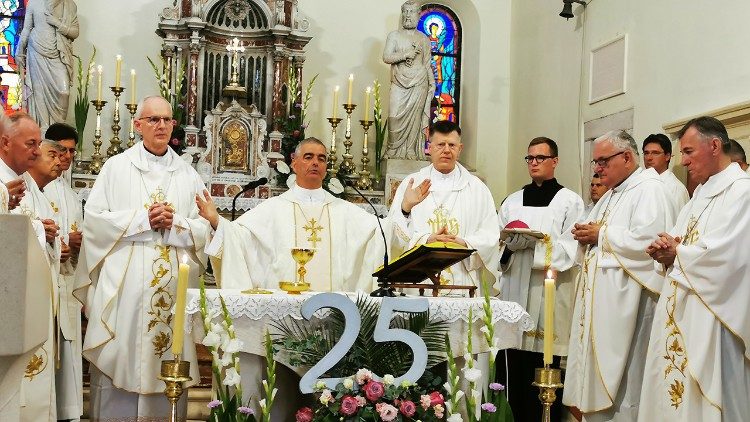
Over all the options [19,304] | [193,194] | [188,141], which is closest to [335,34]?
[188,141]

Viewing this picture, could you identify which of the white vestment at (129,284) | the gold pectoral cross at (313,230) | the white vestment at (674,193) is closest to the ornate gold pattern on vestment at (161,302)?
the white vestment at (129,284)

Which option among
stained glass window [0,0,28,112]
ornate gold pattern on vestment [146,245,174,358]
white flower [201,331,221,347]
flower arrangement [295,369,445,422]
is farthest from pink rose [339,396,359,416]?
stained glass window [0,0,28,112]

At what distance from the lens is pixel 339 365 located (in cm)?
424

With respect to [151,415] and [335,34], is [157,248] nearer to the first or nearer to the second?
[151,415]

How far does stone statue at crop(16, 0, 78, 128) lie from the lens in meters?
9.71

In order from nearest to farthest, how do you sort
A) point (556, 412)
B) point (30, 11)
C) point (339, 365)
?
1. point (339, 365)
2. point (556, 412)
3. point (30, 11)

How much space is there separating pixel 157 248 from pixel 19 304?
11.9 feet

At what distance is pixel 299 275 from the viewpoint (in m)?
5.04

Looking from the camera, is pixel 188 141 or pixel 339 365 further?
pixel 188 141

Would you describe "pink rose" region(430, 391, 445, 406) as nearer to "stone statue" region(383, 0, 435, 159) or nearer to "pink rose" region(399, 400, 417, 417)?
"pink rose" region(399, 400, 417, 417)

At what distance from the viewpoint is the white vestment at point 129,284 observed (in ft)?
18.5

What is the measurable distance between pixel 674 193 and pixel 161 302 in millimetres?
3169

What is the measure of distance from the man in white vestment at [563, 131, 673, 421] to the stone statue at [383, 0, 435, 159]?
16.5ft

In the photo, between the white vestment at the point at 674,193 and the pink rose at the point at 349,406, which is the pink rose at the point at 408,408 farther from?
the white vestment at the point at 674,193
